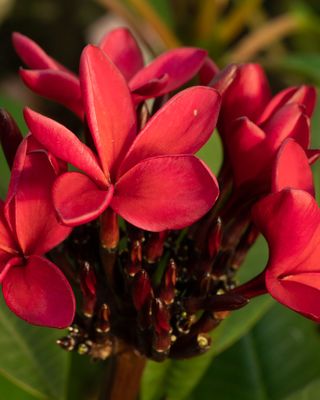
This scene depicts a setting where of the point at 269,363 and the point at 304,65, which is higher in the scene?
the point at 304,65

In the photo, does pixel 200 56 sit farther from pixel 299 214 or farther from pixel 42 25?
pixel 42 25

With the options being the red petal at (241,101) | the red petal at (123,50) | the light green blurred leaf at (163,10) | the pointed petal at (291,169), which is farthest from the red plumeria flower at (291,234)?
the light green blurred leaf at (163,10)

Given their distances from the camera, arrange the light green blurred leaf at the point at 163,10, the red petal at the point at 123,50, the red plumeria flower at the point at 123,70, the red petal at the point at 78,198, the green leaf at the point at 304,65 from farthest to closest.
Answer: the light green blurred leaf at the point at 163,10, the green leaf at the point at 304,65, the red petal at the point at 123,50, the red plumeria flower at the point at 123,70, the red petal at the point at 78,198

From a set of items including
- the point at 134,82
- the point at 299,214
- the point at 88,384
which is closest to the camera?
the point at 299,214

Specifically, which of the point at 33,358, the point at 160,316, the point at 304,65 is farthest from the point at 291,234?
the point at 304,65

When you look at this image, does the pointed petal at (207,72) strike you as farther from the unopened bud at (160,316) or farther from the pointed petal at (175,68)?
the unopened bud at (160,316)

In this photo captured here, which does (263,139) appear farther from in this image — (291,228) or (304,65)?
(304,65)

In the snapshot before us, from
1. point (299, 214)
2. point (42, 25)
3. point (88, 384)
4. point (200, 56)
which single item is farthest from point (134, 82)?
point (42, 25)
